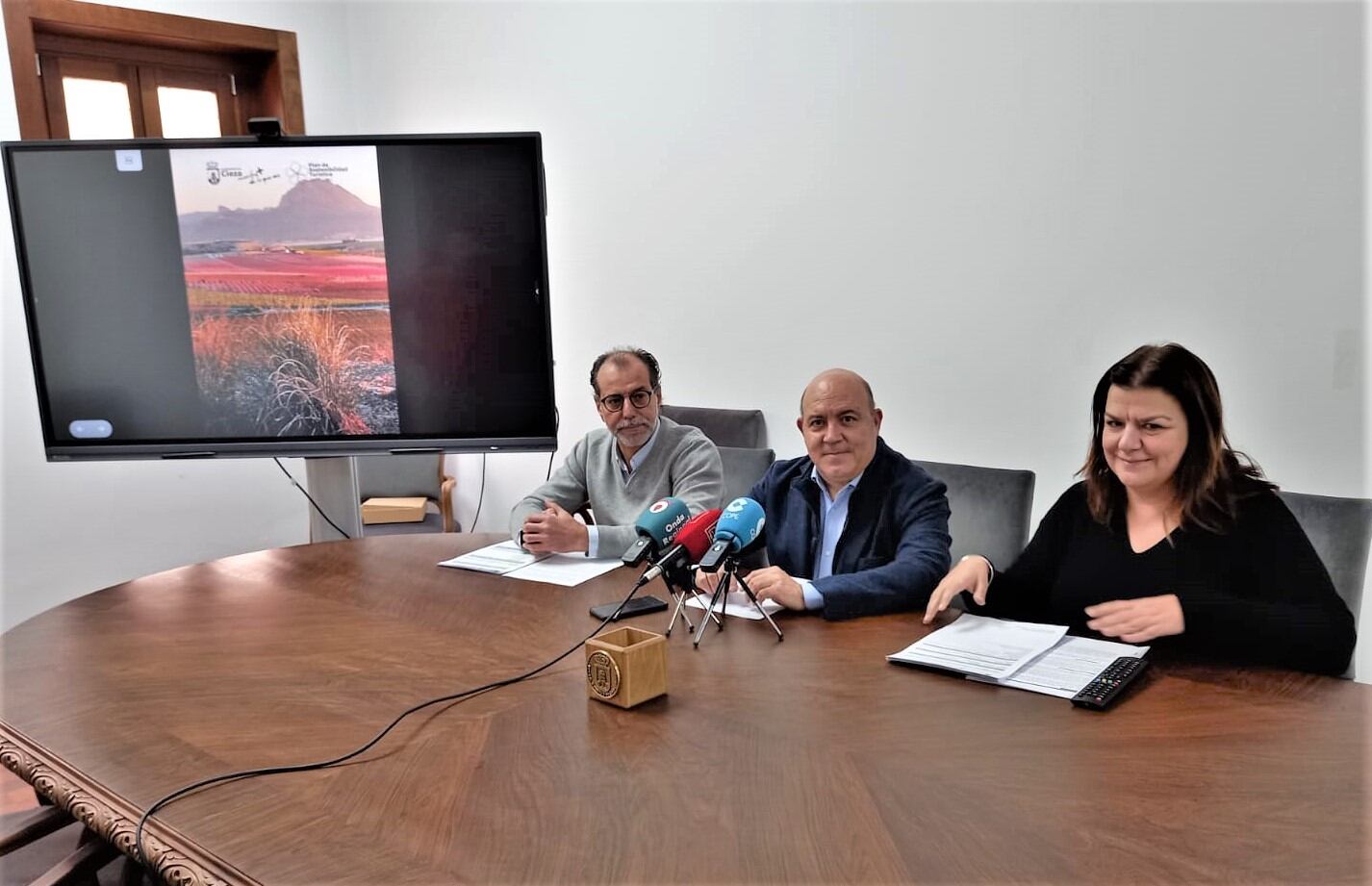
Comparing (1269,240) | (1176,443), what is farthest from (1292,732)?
(1269,240)

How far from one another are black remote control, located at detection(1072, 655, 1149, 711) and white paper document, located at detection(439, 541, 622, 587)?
3.52 feet

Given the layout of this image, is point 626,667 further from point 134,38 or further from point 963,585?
point 134,38

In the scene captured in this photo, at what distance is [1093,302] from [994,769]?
1961 millimetres

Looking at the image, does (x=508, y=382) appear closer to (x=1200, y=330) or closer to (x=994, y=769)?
(x=994, y=769)

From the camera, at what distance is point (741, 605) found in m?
1.89

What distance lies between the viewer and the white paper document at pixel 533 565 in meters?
2.16

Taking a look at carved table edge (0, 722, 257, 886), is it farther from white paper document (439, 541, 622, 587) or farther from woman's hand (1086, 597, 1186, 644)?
woman's hand (1086, 597, 1186, 644)

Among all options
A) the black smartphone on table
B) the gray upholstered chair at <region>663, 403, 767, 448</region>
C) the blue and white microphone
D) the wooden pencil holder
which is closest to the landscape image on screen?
the black smartphone on table

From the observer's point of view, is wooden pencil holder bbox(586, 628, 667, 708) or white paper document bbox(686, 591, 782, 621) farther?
white paper document bbox(686, 591, 782, 621)

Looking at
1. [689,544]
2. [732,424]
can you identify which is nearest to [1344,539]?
[689,544]

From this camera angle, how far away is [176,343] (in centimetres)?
246

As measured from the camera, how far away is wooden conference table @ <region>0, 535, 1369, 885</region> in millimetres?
1039

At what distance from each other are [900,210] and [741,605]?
5.80 feet

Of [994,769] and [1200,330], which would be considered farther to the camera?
[1200,330]
